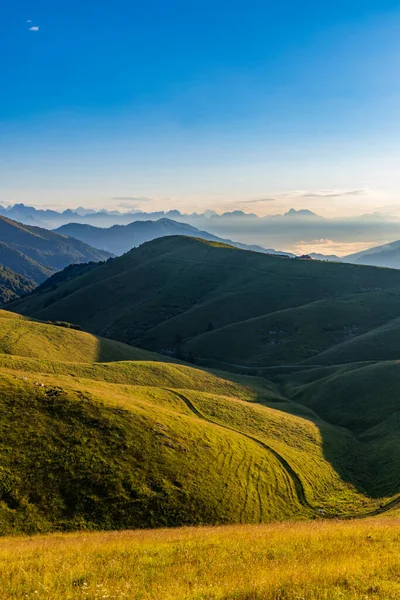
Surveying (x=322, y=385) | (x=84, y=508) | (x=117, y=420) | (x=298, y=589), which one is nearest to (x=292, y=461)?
(x=117, y=420)

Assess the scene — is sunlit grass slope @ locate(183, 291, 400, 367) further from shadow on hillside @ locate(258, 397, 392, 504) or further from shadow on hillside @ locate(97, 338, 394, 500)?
shadow on hillside @ locate(258, 397, 392, 504)

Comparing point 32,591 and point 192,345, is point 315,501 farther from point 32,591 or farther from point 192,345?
point 192,345

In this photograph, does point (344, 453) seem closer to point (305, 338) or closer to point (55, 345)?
point (55, 345)

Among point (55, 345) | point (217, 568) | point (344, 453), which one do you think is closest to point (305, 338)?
point (55, 345)

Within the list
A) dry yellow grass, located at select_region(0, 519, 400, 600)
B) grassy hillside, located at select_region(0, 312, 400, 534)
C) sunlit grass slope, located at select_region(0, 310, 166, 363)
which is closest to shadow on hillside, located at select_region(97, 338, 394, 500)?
grassy hillside, located at select_region(0, 312, 400, 534)

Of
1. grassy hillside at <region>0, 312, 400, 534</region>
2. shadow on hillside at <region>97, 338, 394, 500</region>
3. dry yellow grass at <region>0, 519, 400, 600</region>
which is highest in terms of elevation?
dry yellow grass at <region>0, 519, 400, 600</region>

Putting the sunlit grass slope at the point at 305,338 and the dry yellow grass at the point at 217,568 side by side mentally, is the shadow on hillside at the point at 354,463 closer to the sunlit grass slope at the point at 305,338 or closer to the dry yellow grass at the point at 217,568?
the dry yellow grass at the point at 217,568

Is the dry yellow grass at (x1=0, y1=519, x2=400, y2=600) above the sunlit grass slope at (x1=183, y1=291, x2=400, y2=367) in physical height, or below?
above
